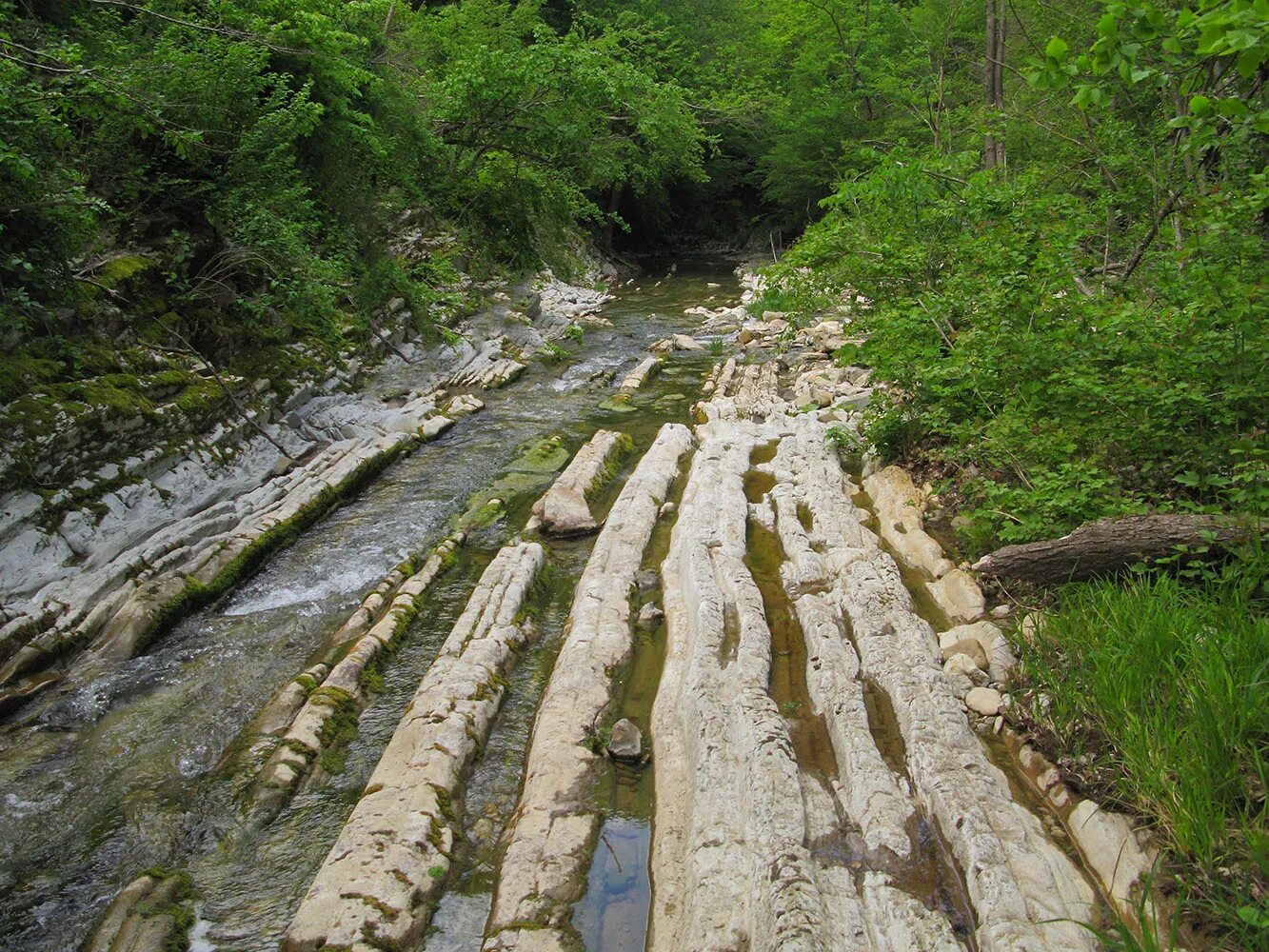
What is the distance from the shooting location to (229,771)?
4.94m

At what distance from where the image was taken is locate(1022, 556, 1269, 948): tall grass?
2938 mm

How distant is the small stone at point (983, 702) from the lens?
4.51 metres

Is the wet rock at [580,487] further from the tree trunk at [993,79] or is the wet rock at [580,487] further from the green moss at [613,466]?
the tree trunk at [993,79]

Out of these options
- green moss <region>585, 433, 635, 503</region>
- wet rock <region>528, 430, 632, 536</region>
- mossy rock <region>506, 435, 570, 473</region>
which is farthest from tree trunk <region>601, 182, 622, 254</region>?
wet rock <region>528, 430, 632, 536</region>

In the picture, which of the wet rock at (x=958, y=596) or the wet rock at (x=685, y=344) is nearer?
the wet rock at (x=958, y=596)

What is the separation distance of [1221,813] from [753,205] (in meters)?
36.7

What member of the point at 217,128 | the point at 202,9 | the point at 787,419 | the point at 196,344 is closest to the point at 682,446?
the point at 787,419

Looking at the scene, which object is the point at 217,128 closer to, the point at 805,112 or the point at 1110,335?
the point at 1110,335

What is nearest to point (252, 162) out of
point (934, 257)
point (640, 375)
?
point (640, 375)


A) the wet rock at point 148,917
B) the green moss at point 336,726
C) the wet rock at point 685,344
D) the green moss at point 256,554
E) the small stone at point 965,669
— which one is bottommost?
the wet rock at point 685,344

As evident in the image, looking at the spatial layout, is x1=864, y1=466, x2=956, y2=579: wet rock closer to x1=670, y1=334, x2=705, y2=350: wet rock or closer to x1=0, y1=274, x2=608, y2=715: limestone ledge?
x1=0, y1=274, x2=608, y2=715: limestone ledge

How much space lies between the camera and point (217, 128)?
959cm

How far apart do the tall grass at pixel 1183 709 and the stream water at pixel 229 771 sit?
2.40 metres

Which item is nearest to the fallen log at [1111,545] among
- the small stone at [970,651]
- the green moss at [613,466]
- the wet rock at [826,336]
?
the small stone at [970,651]
